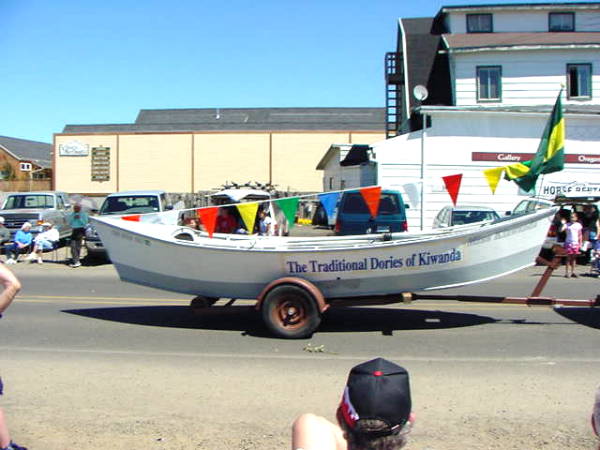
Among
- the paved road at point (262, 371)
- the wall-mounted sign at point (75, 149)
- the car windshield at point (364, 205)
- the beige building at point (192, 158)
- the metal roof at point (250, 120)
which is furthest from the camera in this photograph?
the metal roof at point (250, 120)

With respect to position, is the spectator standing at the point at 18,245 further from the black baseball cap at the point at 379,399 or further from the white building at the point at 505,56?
the black baseball cap at the point at 379,399

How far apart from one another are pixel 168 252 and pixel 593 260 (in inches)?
457

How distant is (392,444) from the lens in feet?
7.53

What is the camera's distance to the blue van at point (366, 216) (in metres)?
15.0

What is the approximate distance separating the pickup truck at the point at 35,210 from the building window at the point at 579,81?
19.0 meters

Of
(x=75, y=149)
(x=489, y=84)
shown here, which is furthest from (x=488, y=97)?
(x=75, y=149)

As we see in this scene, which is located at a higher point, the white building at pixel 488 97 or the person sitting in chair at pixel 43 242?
the white building at pixel 488 97

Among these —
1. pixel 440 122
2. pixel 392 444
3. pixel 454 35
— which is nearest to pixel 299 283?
pixel 392 444

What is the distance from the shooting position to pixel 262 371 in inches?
266

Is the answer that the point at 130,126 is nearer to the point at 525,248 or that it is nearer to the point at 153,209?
the point at 153,209

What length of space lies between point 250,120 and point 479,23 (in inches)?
1176

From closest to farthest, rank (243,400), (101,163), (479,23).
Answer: (243,400), (479,23), (101,163)

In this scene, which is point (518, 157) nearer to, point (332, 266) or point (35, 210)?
point (332, 266)

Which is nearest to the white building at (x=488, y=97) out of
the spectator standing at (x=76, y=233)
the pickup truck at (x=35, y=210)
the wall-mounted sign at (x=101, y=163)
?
the spectator standing at (x=76, y=233)
